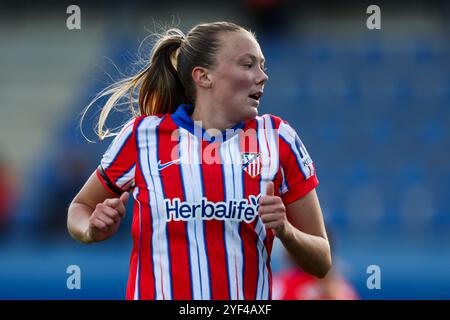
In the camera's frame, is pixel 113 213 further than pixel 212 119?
No

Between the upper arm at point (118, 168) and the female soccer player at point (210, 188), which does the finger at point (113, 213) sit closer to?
the female soccer player at point (210, 188)

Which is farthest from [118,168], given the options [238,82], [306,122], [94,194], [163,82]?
[306,122]

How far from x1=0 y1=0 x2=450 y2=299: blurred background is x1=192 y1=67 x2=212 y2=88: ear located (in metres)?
4.93

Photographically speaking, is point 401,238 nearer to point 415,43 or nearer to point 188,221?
point 415,43

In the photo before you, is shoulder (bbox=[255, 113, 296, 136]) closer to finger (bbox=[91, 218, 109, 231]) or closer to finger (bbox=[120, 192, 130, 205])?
finger (bbox=[120, 192, 130, 205])

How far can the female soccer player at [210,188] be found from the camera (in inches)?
118

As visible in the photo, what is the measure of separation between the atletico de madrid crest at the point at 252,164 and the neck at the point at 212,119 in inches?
6.4

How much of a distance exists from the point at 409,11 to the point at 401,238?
3.98 metres

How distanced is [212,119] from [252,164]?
265mm

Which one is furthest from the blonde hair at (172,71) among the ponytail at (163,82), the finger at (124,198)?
the finger at (124,198)

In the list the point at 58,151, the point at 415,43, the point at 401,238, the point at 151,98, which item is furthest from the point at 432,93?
the point at 151,98

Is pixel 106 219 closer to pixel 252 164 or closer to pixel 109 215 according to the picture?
pixel 109 215

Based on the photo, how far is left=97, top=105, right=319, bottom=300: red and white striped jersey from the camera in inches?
118

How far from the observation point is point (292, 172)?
10.2ft
